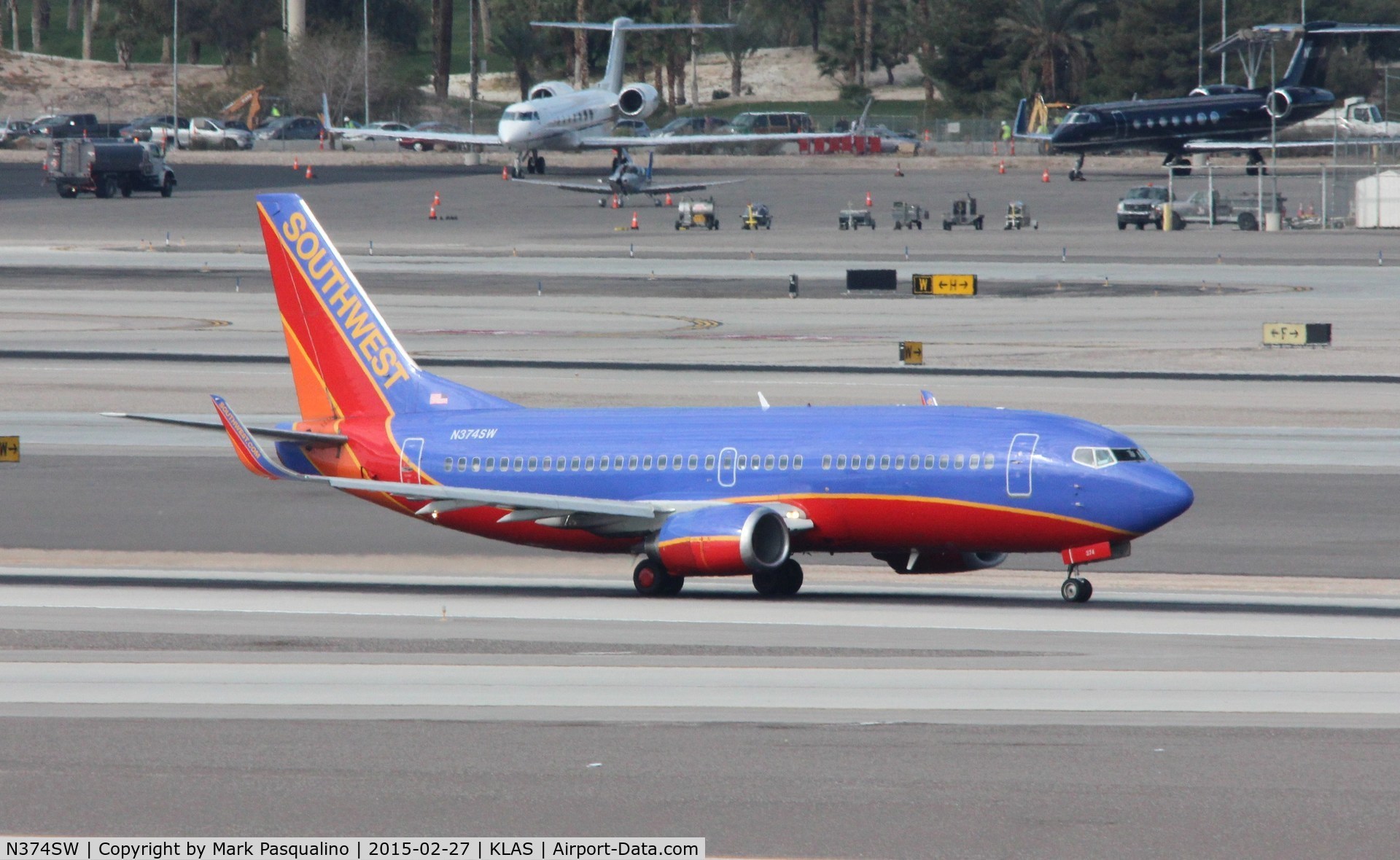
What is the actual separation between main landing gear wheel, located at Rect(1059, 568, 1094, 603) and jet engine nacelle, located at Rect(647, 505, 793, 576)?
4867mm

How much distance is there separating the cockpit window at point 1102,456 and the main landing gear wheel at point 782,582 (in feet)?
18.0

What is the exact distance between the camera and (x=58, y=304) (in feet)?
289

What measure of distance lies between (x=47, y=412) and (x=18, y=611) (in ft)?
93.9

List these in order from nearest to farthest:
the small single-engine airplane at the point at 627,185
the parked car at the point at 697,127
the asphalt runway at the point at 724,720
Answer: the asphalt runway at the point at 724,720 < the small single-engine airplane at the point at 627,185 < the parked car at the point at 697,127

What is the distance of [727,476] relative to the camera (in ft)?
109

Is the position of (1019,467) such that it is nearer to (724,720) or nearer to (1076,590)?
(1076,590)

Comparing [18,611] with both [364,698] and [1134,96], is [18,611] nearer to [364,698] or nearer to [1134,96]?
[364,698]

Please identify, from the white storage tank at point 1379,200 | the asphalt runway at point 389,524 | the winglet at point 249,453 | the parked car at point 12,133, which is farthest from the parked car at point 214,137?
the winglet at point 249,453

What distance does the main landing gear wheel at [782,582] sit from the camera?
3294cm

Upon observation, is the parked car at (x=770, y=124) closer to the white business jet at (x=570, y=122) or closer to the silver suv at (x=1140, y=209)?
the white business jet at (x=570, y=122)

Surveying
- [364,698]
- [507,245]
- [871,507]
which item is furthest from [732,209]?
[364,698]

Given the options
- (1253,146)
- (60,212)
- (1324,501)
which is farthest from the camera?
(1253,146)

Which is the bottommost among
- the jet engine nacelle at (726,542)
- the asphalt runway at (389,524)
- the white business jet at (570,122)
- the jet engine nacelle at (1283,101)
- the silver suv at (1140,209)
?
the asphalt runway at (389,524)

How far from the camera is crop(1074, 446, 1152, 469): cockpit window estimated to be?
3091 cm
